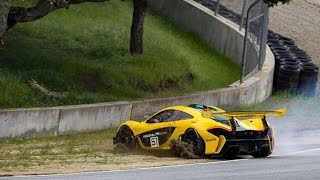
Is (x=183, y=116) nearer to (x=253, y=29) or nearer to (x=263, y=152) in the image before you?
(x=263, y=152)

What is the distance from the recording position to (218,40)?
37.3 meters

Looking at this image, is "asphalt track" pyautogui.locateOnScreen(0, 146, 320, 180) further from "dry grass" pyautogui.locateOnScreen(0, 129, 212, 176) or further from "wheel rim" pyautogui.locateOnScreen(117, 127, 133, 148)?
"wheel rim" pyautogui.locateOnScreen(117, 127, 133, 148)

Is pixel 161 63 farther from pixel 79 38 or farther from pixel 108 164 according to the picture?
pixel 108 164

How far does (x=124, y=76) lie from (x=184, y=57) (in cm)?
534

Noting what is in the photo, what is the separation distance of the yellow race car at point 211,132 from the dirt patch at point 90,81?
725cm

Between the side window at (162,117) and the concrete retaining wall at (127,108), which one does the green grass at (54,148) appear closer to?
the concrete retaining wall at (127,108)

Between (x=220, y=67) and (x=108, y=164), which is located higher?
(x=108, y=164)

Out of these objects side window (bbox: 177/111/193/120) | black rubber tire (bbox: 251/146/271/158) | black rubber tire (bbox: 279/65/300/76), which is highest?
side window (bbox: 177/111/193/120)

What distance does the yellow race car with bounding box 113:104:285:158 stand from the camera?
60.1 feet

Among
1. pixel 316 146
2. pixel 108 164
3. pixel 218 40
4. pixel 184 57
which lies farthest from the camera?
pixel 218 40

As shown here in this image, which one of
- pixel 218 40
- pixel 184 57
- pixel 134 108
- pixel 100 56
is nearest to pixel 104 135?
pixel 134 108

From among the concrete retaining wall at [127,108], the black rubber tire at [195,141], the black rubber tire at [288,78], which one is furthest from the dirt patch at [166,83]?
the black rubber tire at [195,141]

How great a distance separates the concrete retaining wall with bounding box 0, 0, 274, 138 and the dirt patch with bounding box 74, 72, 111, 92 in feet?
8.47

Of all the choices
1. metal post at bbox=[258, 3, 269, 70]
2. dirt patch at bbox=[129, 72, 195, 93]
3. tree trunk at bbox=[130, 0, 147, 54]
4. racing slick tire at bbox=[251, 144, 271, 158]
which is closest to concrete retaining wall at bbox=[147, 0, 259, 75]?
metal post at bbox=[258, 3, 269, 70]
